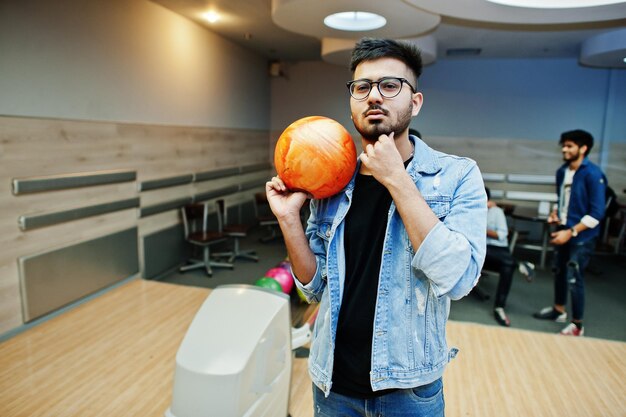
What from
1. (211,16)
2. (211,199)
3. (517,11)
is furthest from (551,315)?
(211,16)

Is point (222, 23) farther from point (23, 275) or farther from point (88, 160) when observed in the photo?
point (23, 275)

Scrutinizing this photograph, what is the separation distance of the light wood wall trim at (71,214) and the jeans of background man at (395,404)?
2.85 m

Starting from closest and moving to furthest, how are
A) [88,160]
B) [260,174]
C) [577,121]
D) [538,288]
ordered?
1. [88,160]
2. [538,288]
3. [577,121]
4. [260,174]

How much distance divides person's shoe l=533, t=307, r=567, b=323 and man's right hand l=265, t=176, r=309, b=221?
3.42 meters

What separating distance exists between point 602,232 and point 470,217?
647 centimetres

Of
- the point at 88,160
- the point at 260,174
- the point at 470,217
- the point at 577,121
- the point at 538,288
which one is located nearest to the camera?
the point at 470,217

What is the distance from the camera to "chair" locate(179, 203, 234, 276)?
15.2ft

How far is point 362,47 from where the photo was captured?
1042mm

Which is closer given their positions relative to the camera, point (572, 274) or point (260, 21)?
point (572, 274)

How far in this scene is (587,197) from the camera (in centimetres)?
320

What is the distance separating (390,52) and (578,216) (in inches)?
Answer: 115

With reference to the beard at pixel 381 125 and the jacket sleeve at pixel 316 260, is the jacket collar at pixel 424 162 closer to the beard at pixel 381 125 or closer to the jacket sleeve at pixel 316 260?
the beard at pixel 381 125

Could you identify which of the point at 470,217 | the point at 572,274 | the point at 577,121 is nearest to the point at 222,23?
the point at 572,274

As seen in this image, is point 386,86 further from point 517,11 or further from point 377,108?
point 517,11
